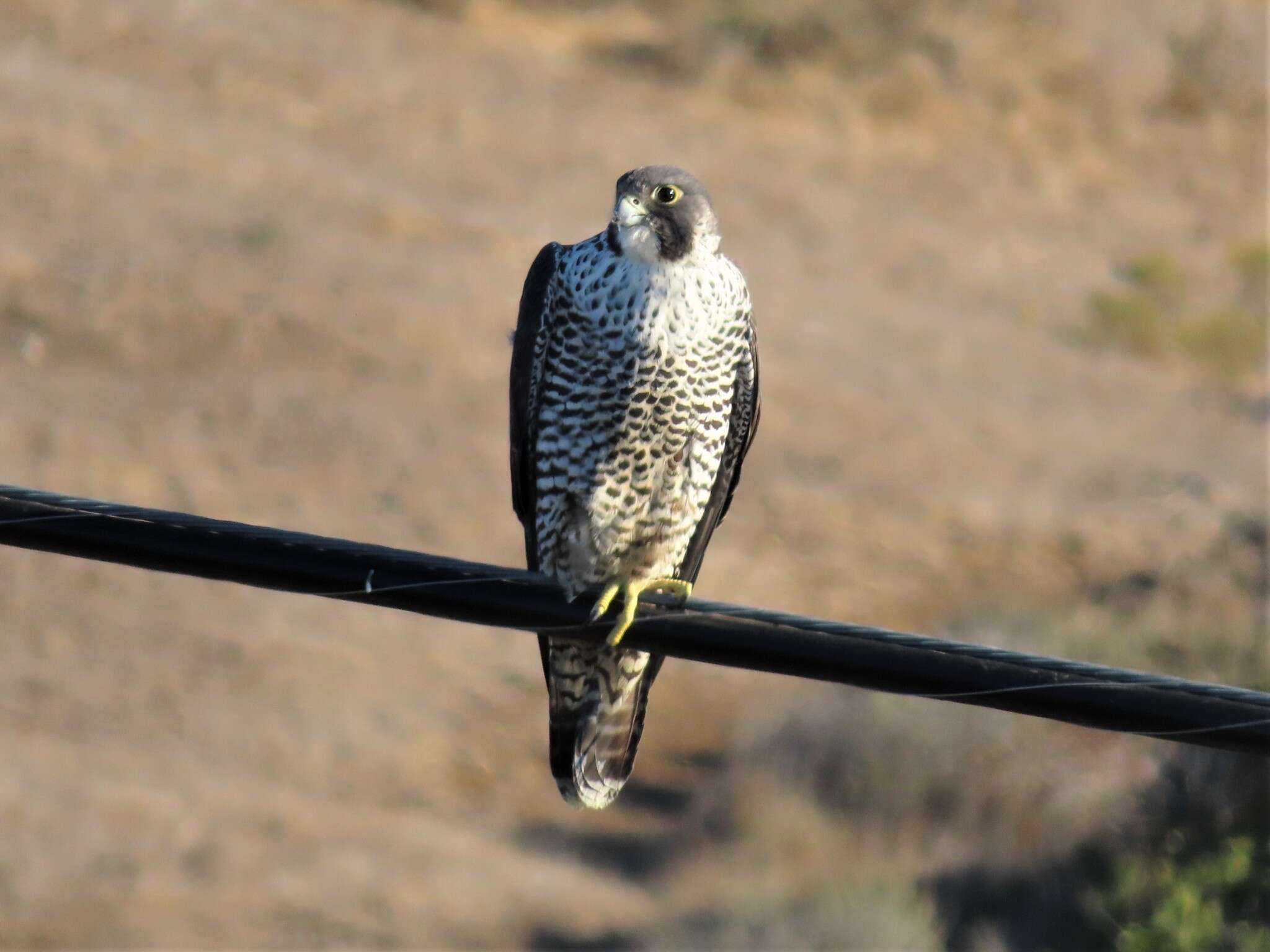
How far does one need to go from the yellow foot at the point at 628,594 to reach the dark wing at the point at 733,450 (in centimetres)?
10

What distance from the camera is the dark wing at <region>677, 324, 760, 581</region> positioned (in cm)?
490

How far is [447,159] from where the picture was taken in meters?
20.3

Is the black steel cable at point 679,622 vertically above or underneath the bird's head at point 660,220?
underneath

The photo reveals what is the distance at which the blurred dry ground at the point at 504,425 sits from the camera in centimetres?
1013

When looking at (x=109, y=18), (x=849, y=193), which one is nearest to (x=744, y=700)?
(x=849, y=193)

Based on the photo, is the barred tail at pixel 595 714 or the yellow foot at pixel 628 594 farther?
the barred tail at pixel 595 714

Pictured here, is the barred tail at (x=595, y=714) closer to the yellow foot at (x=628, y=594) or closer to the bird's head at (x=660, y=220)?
the yellow foot at (x=628, y=594)

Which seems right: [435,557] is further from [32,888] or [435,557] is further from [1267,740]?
[32,888]

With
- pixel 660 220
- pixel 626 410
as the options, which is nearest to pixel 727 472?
pixel 626 410

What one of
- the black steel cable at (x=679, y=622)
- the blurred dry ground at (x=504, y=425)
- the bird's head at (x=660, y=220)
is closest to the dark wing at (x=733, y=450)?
the bird's head at (x=660, y=220)

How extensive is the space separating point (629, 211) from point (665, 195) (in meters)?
0.11

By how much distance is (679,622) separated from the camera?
332 centimetres

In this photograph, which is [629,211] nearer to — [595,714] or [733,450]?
[733,450]

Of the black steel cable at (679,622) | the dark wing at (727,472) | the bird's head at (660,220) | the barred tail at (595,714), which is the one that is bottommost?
the black steel cable at (679,622)
